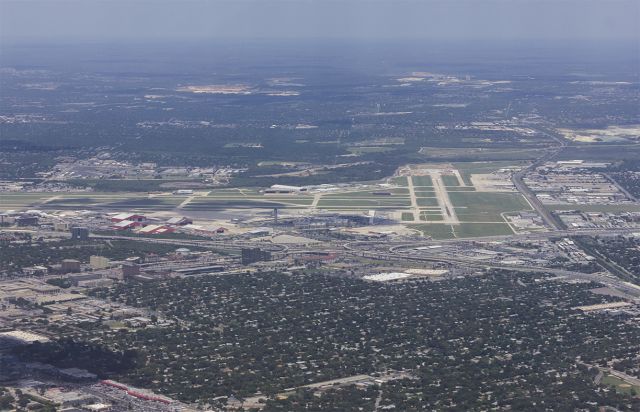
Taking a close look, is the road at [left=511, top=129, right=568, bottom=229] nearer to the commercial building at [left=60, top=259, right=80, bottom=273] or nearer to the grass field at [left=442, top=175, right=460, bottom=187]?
the grass field at [left=442, top=175, right=460, bottom=187]

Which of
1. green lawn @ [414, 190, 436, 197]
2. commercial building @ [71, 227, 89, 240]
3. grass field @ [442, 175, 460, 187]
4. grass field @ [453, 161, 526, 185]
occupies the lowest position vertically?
grass field @ [453, 161, 526, 185]

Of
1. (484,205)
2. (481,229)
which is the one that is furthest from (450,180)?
(481,229)

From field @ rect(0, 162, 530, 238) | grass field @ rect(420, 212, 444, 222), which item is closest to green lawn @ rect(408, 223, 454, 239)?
field @ rect(0, 162, 530, 238)

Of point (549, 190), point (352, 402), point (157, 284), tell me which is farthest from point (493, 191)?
point (352, 402)

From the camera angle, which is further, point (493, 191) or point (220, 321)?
point (493, 191)

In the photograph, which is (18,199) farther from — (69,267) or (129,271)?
(129,271)

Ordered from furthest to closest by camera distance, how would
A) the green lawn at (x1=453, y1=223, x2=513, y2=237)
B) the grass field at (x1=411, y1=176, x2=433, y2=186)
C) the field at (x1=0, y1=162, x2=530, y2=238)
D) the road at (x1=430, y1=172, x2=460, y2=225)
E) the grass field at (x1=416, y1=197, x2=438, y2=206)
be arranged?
the grass field at (x1=411, y1=176, x2=433, y2=186) < the grass field at (x1=416, y1=197, x2=438, y2=206) < the road at (x1=430, y1=172, x2=460, y2=225) < the field at (x1=0, y1=162, x2=530, y2=238) < the green lawn at (x1=453, y1=223, x2=513, y2=237)

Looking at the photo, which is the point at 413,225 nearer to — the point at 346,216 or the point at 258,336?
the point at 346,216

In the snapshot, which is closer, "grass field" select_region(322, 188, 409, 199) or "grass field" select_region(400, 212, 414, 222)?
"grass field" select_region(400, 212, 414, 222)

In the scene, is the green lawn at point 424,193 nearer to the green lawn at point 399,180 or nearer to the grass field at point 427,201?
the grass field at point 427,201

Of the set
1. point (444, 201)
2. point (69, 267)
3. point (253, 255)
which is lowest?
point (444, 201)

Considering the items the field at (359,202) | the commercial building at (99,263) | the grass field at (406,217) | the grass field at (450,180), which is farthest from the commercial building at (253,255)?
the grass field at (450,180)
